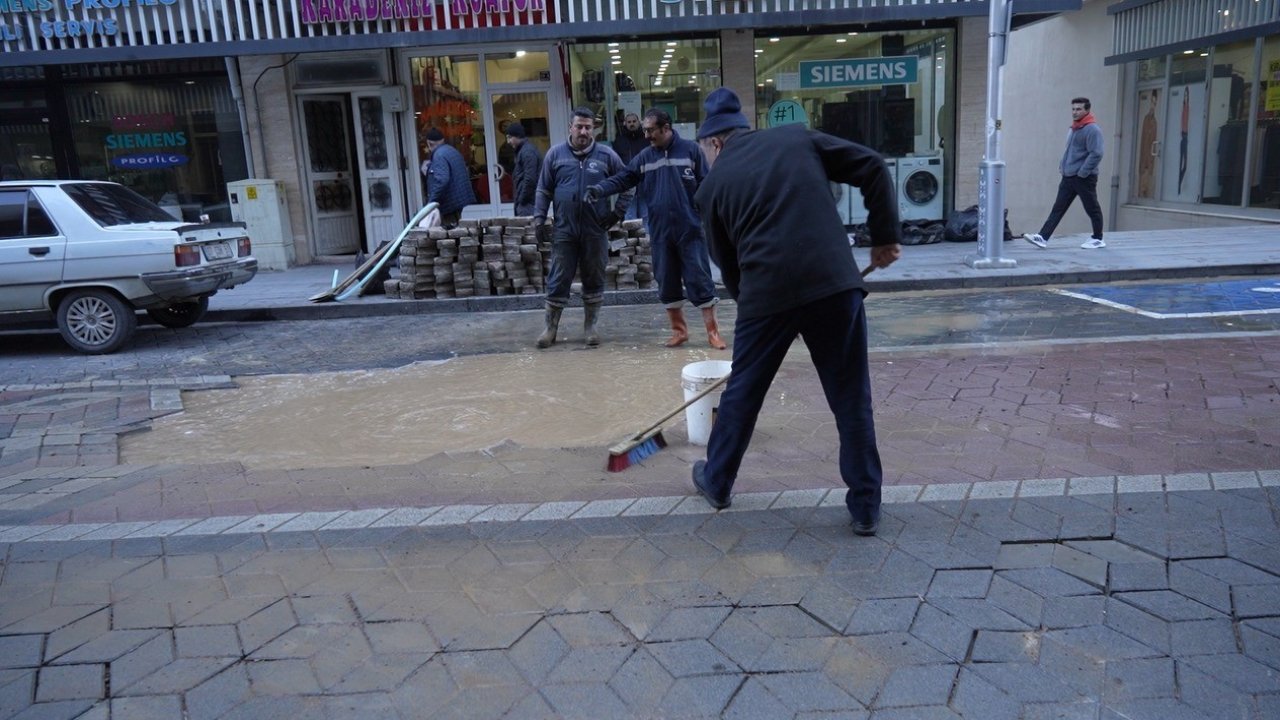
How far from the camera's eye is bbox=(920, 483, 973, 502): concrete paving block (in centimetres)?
420

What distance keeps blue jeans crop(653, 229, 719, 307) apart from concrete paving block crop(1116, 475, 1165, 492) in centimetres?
370

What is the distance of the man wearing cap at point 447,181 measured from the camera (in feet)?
36.7

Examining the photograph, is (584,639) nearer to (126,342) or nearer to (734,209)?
(734,209)

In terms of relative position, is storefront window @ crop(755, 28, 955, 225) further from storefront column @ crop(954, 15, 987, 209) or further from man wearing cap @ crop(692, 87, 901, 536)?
man wearing cap @ crop(692, 87, 901, 536)

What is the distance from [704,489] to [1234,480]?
7.75ft

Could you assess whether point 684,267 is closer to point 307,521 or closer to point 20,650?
point 307,521

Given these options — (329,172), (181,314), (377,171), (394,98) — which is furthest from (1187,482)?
(329,172)

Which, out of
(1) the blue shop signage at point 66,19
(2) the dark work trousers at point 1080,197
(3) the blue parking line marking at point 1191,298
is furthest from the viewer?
(1) the blue shop signage at point 66,19

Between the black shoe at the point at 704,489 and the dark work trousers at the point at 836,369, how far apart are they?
1.29 feet

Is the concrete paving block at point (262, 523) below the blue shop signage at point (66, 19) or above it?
below

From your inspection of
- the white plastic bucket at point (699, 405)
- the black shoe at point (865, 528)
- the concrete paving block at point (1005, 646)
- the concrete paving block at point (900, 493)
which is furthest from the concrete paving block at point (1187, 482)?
the white plastic bucket at point (699, 405)

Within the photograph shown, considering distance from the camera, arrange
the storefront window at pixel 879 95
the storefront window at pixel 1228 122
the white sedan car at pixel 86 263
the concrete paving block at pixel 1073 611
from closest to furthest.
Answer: the concrete paving block at pixel 1073 611 < the white sedan car at pixel 86 263 < the storefront window at pixel 879 95 < the storefront window at pixel 1228 122

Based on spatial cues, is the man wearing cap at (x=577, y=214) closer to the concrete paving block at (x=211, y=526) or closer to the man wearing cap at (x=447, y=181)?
the man wearing cap at (x=447, y=181)

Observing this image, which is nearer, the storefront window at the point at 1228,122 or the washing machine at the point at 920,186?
the washing machine at the point at 920,186
